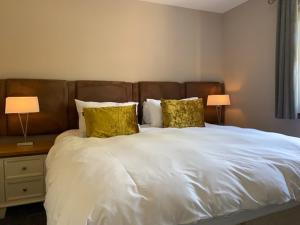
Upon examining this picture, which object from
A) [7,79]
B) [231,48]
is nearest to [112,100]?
A: [7,79]

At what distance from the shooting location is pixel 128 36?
11.0 feet

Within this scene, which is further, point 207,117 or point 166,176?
point 207,117

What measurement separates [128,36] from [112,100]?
0.93m

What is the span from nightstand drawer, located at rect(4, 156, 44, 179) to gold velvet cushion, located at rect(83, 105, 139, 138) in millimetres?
570

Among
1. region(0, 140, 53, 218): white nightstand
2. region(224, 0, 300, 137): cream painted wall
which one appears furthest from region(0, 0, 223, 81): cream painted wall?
region(0, 140, 53, 218): white nightstand

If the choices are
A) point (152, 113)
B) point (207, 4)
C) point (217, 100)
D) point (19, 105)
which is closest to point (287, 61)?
point (217, 100)

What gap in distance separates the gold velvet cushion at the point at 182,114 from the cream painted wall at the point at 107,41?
0.76 m

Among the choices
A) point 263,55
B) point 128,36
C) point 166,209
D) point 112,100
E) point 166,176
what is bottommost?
point 166,209

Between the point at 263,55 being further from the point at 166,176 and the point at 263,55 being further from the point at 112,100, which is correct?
the point at 166,176

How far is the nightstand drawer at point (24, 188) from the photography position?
2312mm

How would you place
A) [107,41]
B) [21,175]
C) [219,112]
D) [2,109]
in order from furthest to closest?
[219,112], [107,41], [2,109], [21,175]

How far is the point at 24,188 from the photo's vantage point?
2371 mm

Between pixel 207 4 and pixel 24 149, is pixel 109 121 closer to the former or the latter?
pixel 24 149

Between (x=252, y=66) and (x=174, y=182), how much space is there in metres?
2.80
